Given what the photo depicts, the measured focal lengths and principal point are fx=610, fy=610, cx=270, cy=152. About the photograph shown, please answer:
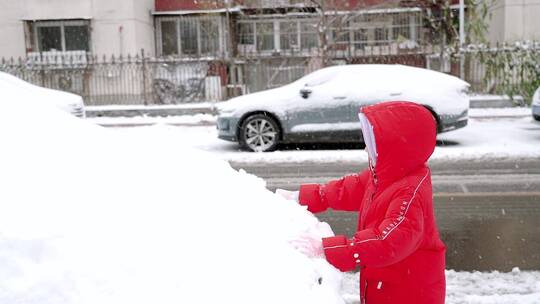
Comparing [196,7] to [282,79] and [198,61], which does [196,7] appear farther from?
[282,79]

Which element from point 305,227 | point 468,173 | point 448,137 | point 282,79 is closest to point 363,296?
point 305,227

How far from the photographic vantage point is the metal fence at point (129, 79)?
2109 cm

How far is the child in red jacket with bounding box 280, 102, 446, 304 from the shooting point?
210 centimetres

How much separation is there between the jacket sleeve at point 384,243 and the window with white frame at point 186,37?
82.2ft

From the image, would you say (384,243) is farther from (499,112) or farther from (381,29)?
(381,29)

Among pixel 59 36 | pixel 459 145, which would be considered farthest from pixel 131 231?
pixel 59 36

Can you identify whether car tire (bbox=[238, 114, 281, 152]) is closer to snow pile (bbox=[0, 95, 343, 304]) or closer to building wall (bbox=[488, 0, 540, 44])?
snow pile (bbox=[0, 95, 343, 304])

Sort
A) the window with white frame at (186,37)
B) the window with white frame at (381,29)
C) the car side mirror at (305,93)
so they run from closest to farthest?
the car side mirror at (305,93), the window with white frame at (381,29), the window with white frame at (186,37)

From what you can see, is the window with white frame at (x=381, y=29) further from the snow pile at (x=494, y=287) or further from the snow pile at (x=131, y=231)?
the snow pile at (x=131, y=231)

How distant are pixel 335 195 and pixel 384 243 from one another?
0.54 meters

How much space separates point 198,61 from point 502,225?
660 inches

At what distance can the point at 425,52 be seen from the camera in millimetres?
20828

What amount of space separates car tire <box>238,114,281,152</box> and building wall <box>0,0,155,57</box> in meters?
13.7

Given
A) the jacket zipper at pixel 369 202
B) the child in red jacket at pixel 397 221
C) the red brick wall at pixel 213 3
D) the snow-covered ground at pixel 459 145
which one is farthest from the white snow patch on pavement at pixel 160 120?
the child in red jacket at pixel 397 221
